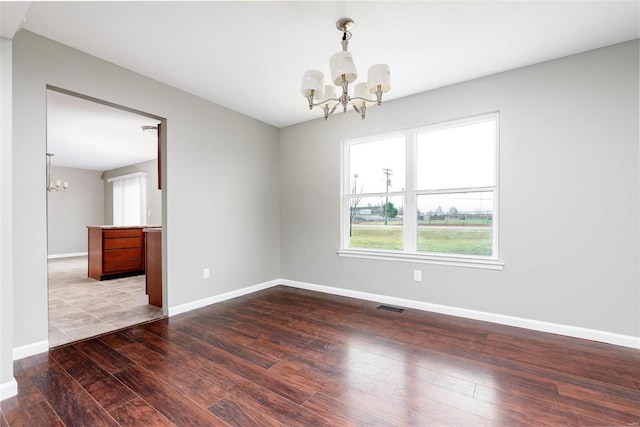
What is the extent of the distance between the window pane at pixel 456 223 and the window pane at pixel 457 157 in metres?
0.15

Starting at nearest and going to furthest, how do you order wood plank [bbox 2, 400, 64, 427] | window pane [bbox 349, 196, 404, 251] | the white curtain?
1. wood plank [bbox 2, 400, 64, 427]
2. window pane [bbox 349, 196, 404, 251]
3. the white curtain

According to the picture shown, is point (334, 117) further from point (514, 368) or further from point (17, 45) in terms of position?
point (514, 368)

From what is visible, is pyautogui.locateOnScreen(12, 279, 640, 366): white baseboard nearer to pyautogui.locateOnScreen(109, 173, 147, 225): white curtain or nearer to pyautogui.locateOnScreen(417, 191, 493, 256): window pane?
pyautogui.locateOnScreen(417, 191, 493, 256): window pane

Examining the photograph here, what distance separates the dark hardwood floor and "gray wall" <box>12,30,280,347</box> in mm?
615

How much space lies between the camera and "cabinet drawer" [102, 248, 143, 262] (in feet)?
16.5

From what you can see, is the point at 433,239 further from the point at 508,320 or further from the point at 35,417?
the point at 35,417

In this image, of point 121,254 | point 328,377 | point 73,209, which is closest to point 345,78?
point 328,377

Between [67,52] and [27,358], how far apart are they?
8.03ft

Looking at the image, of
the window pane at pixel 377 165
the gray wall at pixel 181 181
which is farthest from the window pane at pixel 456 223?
the gray wall at pixel 181 181

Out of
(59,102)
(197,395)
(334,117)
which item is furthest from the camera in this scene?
(334,117)

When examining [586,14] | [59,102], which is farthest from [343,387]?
[59,102]

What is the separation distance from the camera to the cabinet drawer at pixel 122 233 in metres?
5.00

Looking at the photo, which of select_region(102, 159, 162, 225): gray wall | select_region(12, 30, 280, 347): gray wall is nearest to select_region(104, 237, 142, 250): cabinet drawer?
select_region(102, 159, 162, 225): gray wall

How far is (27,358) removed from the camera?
7.22 feet
